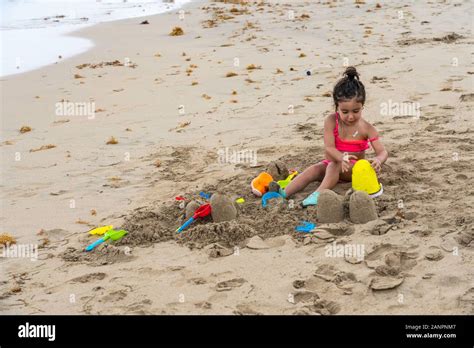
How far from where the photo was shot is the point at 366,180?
161 inches

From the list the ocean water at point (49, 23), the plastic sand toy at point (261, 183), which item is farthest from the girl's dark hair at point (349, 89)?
the ocean water at point (49, 23)

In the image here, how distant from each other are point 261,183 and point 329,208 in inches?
31.0

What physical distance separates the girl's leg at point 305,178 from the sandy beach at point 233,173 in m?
0.08

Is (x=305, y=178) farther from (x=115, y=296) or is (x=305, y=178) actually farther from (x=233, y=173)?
(x=115, y=296)

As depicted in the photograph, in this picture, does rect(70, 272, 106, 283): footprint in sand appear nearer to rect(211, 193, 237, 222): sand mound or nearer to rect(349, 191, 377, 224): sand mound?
rect(211, 193, 237, 222): sand mound

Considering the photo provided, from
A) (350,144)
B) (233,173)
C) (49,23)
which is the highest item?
(350,144)

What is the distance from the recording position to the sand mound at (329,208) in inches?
150

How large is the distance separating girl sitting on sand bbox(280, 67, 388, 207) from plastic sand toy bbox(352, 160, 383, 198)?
0.08 metres

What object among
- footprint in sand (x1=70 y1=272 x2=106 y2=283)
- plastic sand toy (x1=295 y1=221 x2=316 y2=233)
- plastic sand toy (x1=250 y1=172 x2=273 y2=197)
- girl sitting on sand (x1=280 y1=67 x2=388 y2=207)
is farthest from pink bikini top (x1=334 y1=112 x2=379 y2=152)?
footprint in sand (x1=70 y1=272 x2=106 y2=283)

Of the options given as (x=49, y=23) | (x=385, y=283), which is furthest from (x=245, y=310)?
(x=49, y=23)

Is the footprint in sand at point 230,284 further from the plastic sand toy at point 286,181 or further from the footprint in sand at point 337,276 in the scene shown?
the plastic sand toy at point 286,181

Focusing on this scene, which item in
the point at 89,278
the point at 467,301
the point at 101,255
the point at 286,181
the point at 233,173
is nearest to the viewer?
the point at 467,301

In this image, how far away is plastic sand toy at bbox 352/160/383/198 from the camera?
13.4 feet
